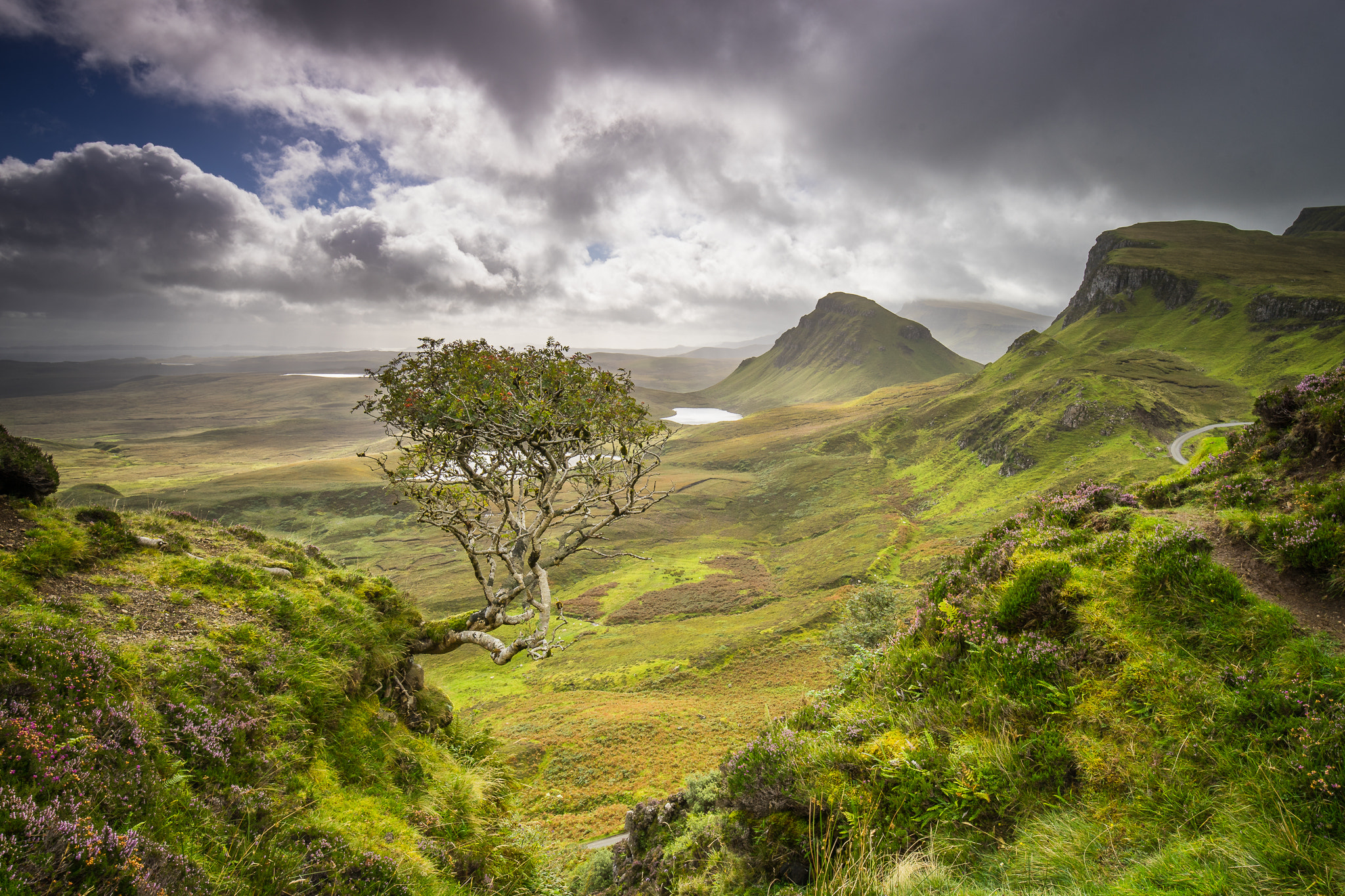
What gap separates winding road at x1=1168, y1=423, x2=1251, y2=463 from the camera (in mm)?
94938

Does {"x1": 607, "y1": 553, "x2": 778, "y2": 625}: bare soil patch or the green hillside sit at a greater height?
the green hillside

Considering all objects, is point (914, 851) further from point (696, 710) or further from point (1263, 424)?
point (696, 710)

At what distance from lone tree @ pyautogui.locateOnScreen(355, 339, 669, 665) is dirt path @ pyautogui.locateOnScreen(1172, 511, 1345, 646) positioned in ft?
33.0

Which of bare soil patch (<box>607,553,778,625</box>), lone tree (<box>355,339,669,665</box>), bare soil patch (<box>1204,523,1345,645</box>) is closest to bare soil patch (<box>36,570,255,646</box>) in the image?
lone tree (<box>355,339,669,665</box>)

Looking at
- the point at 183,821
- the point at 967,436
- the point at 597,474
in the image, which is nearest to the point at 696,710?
the point at 597,474

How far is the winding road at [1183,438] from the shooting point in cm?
9494

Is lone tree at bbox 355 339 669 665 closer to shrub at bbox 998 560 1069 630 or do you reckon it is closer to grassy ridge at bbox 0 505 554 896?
grassy ridge at bbox 0 505 554 896

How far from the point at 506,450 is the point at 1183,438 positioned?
14209 cm

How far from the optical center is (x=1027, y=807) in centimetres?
552

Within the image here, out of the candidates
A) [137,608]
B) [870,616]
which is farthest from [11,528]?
[870,616]

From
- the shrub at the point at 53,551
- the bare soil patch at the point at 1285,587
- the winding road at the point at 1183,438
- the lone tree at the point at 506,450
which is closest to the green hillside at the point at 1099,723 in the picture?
the bare soil patch at the point at 1285,587

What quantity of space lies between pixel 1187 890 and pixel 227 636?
11561mm

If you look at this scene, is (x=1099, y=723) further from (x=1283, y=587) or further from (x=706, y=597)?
(x=706, y=597)

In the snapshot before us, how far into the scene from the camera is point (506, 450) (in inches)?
572
